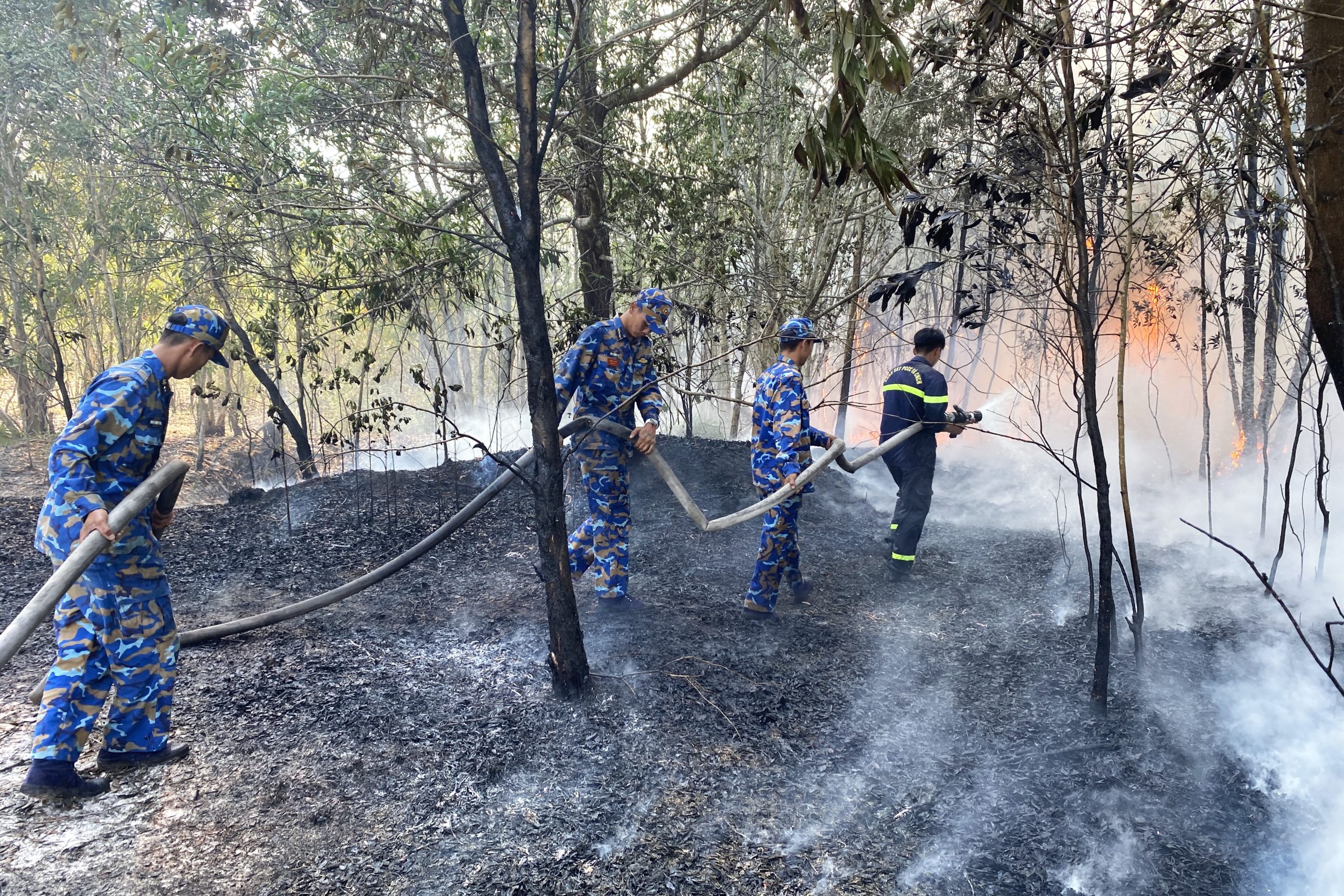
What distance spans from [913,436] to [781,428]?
1.52 m

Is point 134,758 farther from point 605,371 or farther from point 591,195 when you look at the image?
point 591,195

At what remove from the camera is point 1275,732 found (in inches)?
145

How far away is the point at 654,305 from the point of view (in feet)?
15.6

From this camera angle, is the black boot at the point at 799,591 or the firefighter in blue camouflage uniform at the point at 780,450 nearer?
the firefighter in blue camouflage uniform at the point at 780,450

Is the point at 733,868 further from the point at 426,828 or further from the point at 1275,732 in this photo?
the point at 1275,732

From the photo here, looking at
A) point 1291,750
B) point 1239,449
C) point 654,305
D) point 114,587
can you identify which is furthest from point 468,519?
point 1239,449

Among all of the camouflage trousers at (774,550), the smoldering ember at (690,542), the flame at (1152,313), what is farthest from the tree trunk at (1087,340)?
the camouflage trousers at (774,550)

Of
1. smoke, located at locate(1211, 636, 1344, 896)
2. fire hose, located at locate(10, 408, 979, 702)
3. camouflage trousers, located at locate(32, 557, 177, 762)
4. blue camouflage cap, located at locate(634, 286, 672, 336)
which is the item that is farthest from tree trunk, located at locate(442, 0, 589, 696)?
smoke, located at locate(1211, 636, 1344, 896)

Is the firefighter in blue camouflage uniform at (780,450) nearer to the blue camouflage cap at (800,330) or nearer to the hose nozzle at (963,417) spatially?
the blue camouflage cap at (800,330)

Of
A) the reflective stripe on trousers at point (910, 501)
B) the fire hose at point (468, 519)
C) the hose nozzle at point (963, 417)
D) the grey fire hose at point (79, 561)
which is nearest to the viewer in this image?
the grey fire hose at point (79, 561)

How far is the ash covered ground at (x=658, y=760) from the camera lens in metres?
2.67

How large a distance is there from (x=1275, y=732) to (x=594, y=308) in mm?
6455

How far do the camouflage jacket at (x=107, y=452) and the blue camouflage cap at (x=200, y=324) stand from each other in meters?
0.17

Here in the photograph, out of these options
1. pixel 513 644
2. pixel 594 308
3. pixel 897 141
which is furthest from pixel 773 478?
pixel 897 141
